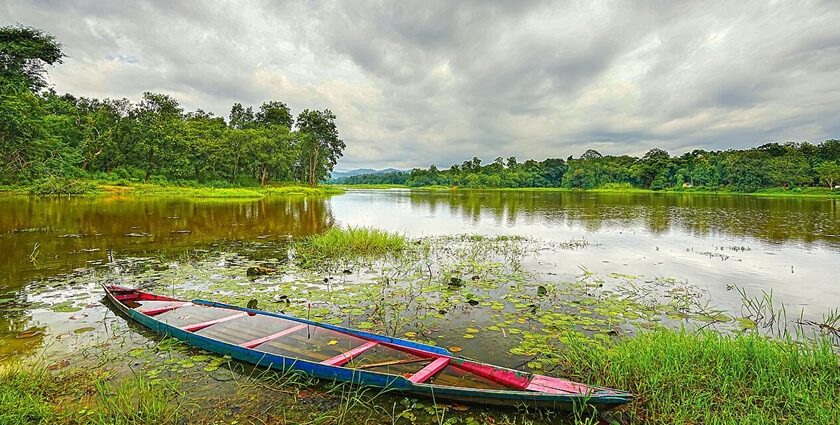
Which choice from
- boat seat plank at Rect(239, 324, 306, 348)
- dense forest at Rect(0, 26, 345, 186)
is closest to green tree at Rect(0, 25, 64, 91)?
dense forest at Rect(0, 26, 345, 186)

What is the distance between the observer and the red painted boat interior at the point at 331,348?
14.3ft

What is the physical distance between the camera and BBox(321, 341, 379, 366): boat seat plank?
191 inches

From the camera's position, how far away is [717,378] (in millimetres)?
4480

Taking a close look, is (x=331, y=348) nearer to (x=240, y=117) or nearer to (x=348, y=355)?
(x=348, y=355)

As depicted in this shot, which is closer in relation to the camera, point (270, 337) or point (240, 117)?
point (270, 337)

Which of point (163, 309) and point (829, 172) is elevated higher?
point (829, 172)

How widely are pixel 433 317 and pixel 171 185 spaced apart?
55.3 m

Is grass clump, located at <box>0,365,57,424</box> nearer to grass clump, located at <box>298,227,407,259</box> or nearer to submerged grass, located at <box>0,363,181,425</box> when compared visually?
submerged grass, located at <box>0,363,181,425</box>

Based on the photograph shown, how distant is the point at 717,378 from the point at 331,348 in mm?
4794

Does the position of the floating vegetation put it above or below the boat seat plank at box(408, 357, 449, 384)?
below

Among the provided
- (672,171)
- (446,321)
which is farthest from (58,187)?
(672,171)

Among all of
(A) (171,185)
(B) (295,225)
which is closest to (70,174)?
(A) (171,185)

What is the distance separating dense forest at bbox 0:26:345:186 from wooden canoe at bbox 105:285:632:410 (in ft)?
107

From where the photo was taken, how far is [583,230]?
801 inches
